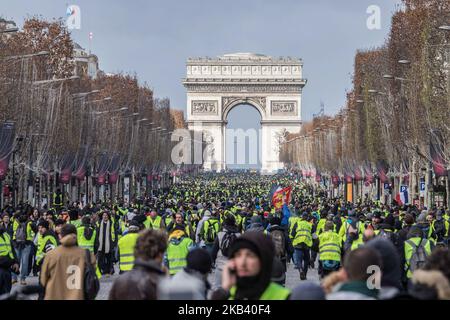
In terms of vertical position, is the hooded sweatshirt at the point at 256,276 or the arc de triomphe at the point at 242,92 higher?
the arc de triomphe at the point at 242,92

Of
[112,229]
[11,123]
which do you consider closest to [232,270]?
[112,229]

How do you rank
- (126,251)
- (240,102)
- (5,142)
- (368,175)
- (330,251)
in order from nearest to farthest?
(126,251) < (330,251) < (5,142) < (368,175) < (240,102)

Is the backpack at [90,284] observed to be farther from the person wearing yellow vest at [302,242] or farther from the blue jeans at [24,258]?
the person wearing yellow vest at [302,242]

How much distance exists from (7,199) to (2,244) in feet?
130

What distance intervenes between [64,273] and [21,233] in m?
13.4

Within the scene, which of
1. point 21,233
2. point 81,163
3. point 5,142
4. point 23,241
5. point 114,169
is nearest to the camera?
point 23,241

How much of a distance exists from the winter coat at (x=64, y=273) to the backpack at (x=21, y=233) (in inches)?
511

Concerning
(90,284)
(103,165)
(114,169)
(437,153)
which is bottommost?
(90,284)

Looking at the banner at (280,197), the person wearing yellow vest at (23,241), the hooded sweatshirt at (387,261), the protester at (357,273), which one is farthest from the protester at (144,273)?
the banner at (280,197)

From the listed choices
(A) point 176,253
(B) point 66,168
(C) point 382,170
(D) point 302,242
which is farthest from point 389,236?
(C) point 382,170

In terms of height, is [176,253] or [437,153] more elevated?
[437,153]

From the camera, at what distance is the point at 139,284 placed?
8797mm

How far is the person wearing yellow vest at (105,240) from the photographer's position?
23.0 metres

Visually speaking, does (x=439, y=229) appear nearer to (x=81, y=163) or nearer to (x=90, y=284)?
(x=90, y=284)
